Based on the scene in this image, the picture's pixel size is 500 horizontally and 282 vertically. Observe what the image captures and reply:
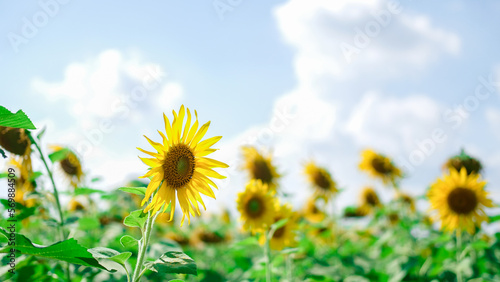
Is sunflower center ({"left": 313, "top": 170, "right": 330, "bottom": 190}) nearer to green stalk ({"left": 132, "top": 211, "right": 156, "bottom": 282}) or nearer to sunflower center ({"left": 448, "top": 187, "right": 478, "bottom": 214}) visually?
sunflower center ({"left": 448, "top": 187, "right": 478, "bottom": 214})

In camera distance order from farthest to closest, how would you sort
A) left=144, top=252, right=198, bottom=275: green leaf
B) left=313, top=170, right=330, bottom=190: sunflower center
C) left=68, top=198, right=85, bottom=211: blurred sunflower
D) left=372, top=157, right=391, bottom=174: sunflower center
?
left=372, top=157, right=391, bottom=174: sunflower center < left=68, top=198, right=85, bottom=211: blurred sunflower < left=313, top=170, right=330, bottom=190: sunflower center < left=144, top=252, right=198, bottom=275: green leaf

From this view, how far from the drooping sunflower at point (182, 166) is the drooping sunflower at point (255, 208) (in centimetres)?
160

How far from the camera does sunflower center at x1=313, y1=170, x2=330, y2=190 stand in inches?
228

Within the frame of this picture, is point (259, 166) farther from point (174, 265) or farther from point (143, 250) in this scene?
point (174, 265)

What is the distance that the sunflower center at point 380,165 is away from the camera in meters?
6.55

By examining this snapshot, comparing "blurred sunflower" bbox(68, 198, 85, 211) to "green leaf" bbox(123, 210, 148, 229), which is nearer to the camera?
"green leaf" bbox(123, 210, 148, 229)

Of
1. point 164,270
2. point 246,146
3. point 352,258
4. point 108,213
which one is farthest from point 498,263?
point 108,213

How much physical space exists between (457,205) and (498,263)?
0.78 metres

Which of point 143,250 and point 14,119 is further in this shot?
point 143,250

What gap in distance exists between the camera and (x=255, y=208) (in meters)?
3.53

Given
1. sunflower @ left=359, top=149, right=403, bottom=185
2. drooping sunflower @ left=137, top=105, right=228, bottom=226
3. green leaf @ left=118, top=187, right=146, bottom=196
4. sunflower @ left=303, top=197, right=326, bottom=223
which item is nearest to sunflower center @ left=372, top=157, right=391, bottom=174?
sunflower @ left=359, top=149, right=403, bottom=185

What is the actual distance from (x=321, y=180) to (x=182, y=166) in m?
4.24

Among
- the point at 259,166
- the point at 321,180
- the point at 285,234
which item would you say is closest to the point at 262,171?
the point at 259,166

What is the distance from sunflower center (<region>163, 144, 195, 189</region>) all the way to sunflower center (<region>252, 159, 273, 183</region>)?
273cm
